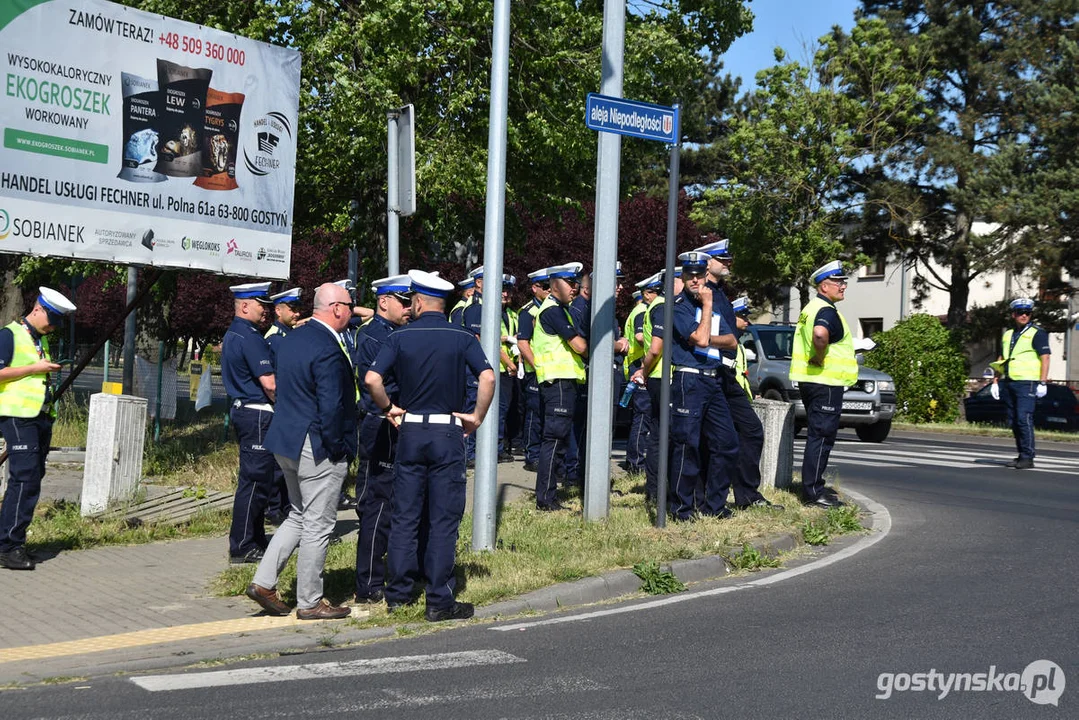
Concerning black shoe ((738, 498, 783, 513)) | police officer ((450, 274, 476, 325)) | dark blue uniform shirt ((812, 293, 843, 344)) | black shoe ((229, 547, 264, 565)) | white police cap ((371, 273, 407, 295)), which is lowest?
black shoe ((229, 547, 264, 565))

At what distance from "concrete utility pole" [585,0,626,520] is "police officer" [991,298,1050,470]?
689 cm

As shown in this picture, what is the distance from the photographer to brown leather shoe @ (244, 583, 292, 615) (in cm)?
691

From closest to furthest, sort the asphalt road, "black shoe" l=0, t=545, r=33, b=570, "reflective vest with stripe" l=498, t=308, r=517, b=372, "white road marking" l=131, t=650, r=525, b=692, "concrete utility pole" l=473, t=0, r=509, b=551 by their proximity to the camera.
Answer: the asphalt road, "white road marking" l=131, t=650, r=525, b=692, "black shoe" l=0, t=545, r=33, b=570, "concrete utility pole" l=473, t=0, r=509, b=551, "reflective vest with stripe" l=498, t=308, r=517, b=372

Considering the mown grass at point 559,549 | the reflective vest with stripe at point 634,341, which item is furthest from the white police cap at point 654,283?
the mown grass at point 559,549

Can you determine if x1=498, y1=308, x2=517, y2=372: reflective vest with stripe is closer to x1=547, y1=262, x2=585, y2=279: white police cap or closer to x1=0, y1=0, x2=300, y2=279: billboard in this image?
x1=0, y1=0, x2=300, y2=279: billboard

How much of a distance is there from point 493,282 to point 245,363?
6.28ft

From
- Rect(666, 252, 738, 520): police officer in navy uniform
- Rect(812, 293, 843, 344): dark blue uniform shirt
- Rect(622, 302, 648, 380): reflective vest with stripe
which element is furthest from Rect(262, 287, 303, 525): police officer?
Rect(812, 293, 843, 344): dark blue uniform shirt

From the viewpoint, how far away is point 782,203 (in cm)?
3622

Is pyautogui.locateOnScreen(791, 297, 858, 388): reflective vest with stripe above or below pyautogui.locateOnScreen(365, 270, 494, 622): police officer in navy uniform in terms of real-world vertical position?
above

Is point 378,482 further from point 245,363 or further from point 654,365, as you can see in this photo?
point 654,365

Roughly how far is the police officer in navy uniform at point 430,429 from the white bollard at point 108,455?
3.95 metres

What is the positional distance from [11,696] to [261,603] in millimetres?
1726

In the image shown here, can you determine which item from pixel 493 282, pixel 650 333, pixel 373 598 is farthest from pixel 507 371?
pixel 373 598

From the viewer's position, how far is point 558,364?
10.9m
